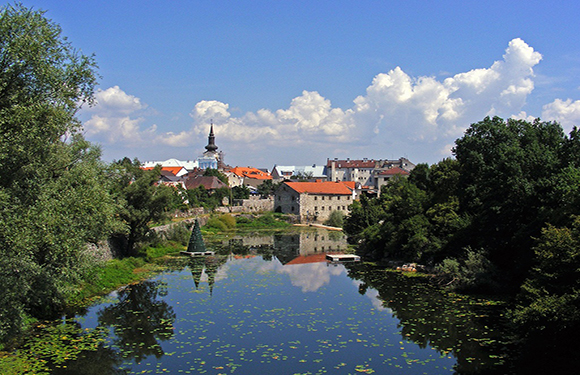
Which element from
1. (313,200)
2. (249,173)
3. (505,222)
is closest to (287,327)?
(505,222)

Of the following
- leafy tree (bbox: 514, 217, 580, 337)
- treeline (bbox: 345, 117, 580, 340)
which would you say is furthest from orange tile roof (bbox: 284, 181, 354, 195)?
leafy tree (bbox: 514, 217, 580, 337)


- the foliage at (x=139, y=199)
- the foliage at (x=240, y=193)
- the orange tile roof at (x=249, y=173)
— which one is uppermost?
the orange tile roof at (x=249, y=173)

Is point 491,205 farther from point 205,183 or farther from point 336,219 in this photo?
point 205,183

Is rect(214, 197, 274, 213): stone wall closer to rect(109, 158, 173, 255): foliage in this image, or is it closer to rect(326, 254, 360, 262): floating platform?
rect(326, 254, 360, 262): floating platform

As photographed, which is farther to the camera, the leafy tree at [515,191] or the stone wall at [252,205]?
the stone wall at [252,205]

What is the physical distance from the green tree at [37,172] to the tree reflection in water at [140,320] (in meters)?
2.53

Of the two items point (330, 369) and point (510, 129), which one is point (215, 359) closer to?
point (330, 369)

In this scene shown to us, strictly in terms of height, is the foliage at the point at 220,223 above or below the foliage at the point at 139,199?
below

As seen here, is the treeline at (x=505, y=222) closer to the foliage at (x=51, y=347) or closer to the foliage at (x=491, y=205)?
the foliage at (x=491, y=205)

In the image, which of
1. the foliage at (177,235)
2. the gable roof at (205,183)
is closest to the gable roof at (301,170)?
the gable roof at (205,183)

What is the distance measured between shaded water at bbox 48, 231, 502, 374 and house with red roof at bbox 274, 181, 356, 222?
38914 mm

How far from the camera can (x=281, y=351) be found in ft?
46.3

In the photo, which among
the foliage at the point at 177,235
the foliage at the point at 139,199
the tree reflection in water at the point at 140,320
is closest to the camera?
the tree reflection in water at the point at 140,320

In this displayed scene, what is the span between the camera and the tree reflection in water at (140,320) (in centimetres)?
1459
